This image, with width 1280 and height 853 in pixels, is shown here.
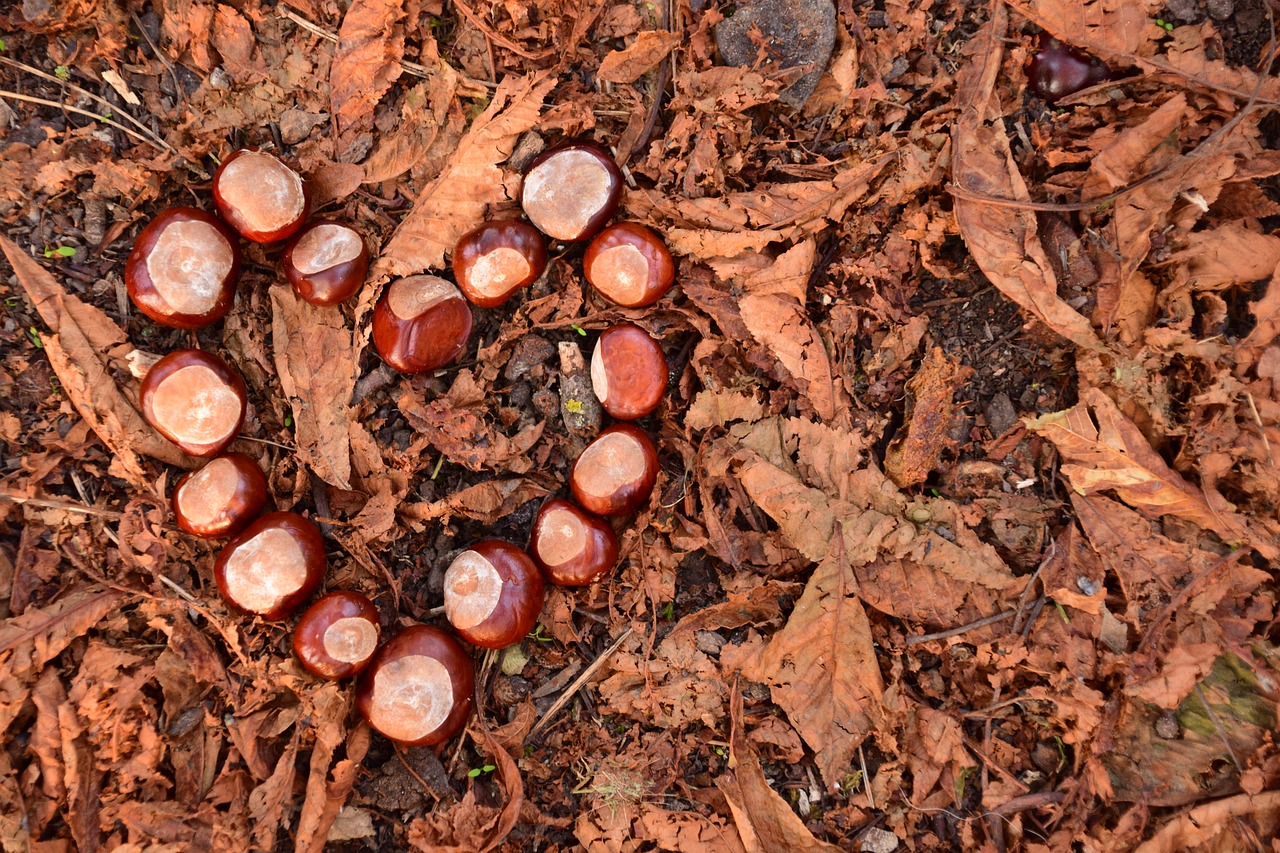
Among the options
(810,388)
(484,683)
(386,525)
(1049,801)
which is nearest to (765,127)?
(810,388)

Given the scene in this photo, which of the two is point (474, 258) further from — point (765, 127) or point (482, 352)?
point (765, 127)

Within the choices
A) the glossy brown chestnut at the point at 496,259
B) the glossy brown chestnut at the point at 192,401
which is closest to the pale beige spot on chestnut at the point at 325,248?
the glossy brown chestnut at the point at 496,259

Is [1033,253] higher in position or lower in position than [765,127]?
lower

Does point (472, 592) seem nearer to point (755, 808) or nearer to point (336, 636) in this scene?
point (336, 636)

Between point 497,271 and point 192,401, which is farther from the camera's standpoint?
point 497,271

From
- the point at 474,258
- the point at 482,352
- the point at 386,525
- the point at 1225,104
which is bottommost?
the point at 386,525

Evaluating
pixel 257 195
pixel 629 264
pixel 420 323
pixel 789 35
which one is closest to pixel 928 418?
pixel 629 264
